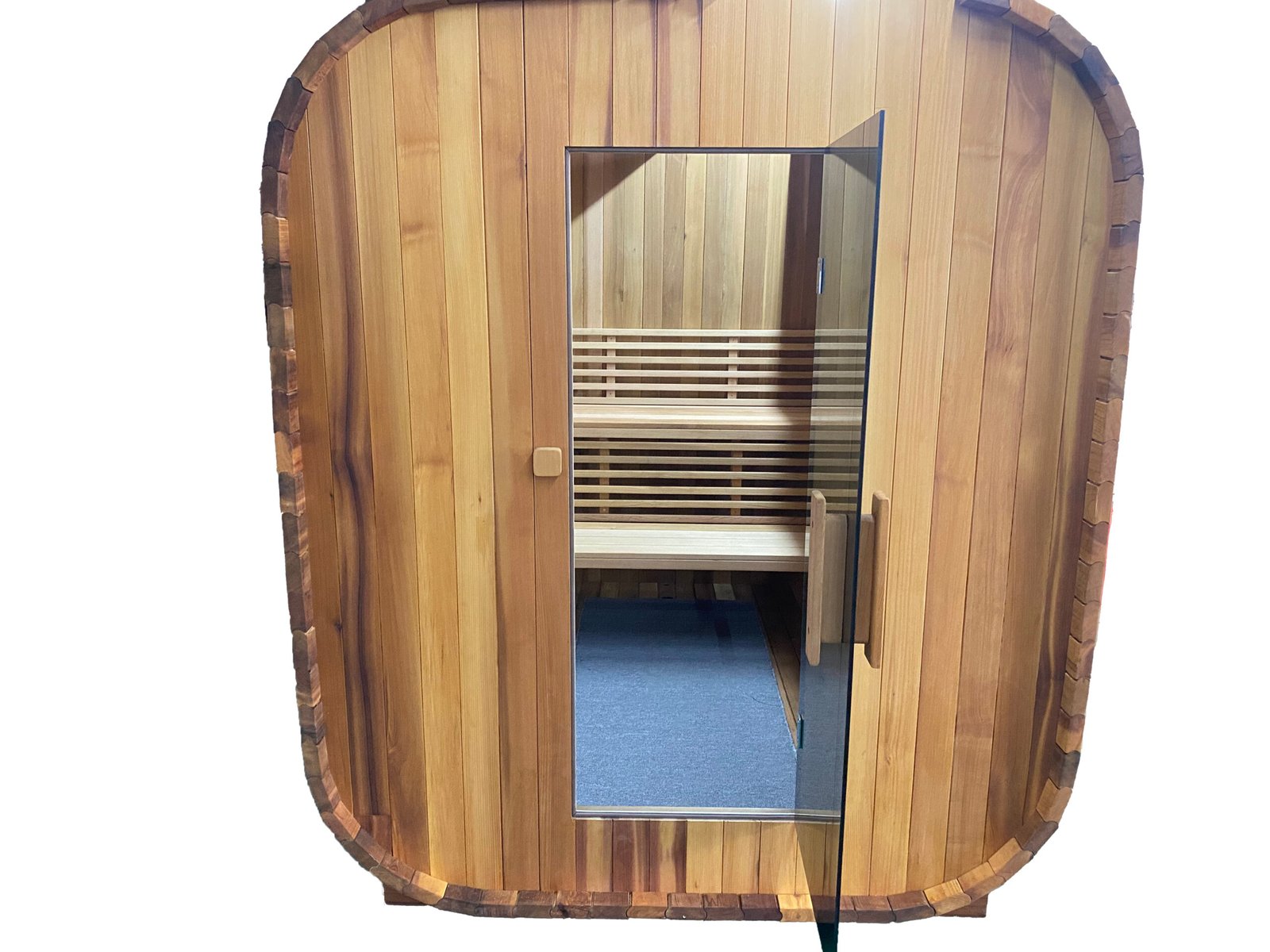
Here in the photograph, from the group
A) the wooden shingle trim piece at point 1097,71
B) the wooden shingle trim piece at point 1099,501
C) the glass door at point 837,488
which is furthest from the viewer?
the wooden shingle trim piece at point 1099,501

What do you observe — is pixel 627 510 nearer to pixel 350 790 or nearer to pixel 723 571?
pixel 723 571

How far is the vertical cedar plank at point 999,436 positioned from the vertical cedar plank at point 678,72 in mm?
774

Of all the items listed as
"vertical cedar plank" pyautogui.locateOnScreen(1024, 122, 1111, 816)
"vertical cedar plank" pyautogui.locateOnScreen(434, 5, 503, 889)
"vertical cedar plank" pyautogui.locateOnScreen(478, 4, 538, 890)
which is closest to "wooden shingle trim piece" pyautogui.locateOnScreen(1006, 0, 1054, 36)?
"vertical cedar plank" pyautogui.locateOnScreen(1024, 122, 1111, 816)

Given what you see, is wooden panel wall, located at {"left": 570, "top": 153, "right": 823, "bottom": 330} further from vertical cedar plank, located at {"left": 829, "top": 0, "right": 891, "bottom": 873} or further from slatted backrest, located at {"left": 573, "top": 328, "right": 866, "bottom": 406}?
vertical cedar plank, located at {"left": 829, "top": 0, "right": 891, "bottom": 873}

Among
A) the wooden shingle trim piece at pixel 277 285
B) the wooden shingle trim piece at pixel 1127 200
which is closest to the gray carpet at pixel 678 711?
the wooden shingle trim piece at pixel 277 285

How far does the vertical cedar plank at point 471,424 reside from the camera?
2369 mm

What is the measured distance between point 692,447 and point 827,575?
6.48 feet

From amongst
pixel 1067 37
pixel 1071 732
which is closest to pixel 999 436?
pixel 1071 732

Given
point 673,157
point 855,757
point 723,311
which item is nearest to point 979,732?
point 855,757

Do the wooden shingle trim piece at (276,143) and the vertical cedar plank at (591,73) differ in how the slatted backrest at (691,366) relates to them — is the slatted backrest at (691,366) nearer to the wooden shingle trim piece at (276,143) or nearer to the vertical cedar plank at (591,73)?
the vertical cedar plank at (591,73)

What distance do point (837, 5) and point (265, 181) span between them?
148 cm

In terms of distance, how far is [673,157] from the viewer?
173 inches

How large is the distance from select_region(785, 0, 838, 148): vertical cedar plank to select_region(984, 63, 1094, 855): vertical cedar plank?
1.85 feet

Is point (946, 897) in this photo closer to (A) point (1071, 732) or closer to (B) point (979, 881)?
(B) point (979, 881)
